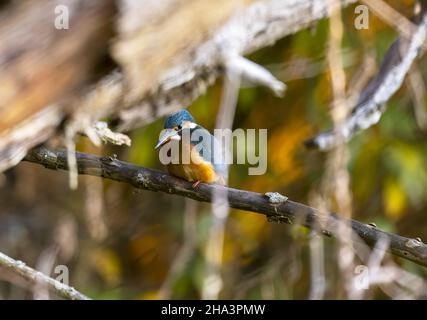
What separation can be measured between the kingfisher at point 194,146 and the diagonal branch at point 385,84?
701 mm

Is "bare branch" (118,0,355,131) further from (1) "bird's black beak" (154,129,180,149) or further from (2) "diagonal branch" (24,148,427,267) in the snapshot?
(1) "bird's black beak" (154,129,180,149)

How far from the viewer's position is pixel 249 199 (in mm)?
1936

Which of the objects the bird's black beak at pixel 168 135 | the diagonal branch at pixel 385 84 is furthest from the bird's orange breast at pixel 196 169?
the diagonal branch at pixel 385 84

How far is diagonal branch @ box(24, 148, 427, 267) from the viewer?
1856 millimetres

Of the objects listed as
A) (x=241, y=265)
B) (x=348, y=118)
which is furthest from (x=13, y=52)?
(x=241, y=265)

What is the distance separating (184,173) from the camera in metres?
2.64

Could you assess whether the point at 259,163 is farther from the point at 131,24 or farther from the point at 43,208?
the point at 131,24

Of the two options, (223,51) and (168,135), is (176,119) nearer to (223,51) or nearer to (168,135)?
(168,135)

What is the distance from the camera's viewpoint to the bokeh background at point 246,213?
4.11m

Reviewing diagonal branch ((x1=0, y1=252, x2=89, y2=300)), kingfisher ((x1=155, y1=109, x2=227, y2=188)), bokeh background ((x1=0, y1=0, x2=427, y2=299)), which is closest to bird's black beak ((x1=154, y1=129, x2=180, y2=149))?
kingfisher ((x1=155, y1=109, x2=227, y2=188))

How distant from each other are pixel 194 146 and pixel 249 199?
1136 millimetres

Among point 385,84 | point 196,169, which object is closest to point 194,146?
point 196,169

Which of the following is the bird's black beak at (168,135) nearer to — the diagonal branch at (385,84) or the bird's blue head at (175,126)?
the bird's blue head at (175,126)

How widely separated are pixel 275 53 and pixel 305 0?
6.08ft
